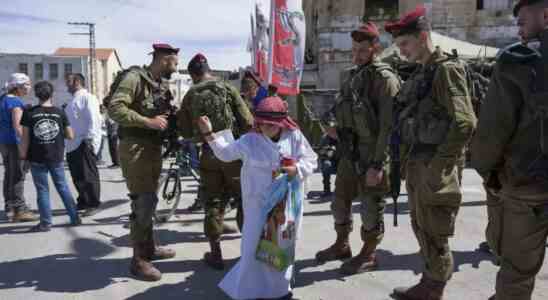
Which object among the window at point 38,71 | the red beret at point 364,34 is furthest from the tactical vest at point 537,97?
the window at point 38,71

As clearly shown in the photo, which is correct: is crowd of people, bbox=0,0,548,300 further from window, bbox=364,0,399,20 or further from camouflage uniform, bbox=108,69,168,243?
window, bbox=364,0,399,20

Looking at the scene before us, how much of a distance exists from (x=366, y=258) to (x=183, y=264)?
5.97 ft

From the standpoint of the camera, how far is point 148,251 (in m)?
4.51

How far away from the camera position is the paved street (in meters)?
3.79

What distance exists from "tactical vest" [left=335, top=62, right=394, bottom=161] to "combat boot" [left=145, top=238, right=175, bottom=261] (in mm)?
2104

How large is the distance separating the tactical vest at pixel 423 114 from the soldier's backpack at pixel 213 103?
175 centimetres

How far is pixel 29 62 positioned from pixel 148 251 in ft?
207

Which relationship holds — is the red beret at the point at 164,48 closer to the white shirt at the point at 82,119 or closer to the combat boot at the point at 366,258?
the combat boot at the point at 366,258

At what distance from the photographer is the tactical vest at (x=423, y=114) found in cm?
313

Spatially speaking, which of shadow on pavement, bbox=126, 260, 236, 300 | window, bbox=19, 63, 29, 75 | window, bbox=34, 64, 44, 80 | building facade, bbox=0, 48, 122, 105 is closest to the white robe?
shadow on pavement, bbox=126, 260, 236, 300

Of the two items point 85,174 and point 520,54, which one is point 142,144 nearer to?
point 520,54

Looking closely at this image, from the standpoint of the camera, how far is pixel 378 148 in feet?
12.3

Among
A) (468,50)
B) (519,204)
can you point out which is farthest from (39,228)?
(468,50)

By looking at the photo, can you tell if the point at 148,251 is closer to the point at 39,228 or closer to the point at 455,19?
the point at 39,228
